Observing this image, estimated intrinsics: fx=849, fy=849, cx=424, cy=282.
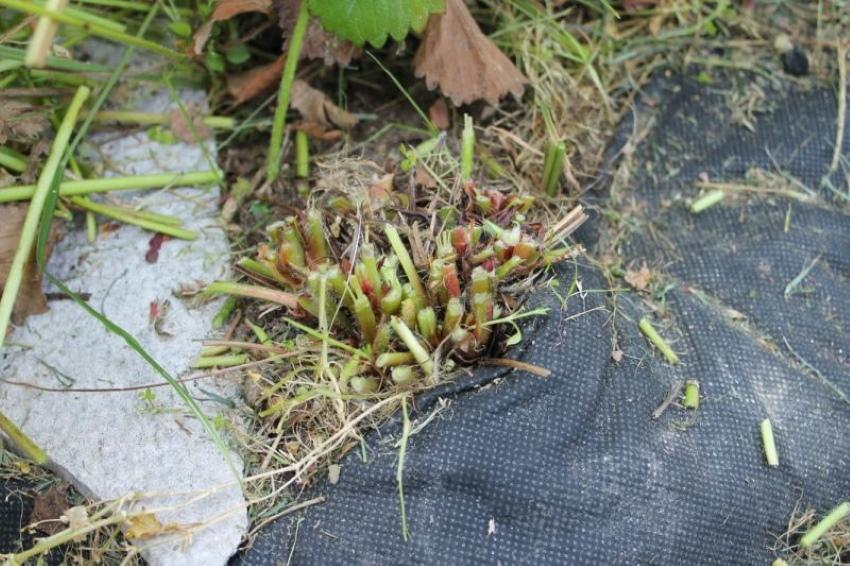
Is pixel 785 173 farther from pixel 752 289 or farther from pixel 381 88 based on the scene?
pixel 381 88

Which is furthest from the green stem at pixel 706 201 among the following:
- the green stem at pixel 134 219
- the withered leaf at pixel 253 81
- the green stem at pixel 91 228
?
the green stem at pixel 91 228

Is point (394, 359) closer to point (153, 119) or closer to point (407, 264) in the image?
point (407, 264)

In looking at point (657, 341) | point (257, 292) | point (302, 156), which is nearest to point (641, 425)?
point (657, 341)

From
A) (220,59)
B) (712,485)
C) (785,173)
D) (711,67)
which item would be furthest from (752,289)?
(220,59)

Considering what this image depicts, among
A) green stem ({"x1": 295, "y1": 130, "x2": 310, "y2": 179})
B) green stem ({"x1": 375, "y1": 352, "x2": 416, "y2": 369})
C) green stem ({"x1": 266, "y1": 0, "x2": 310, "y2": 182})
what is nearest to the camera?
green stem ({"x1": 375, "y1": 352, "x2": 416, "y2": 369})

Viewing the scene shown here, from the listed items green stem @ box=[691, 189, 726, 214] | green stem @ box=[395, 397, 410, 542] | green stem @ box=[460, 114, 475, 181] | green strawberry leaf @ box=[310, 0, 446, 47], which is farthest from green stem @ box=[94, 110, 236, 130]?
green stem @ box=[691, 189, 726, 214]

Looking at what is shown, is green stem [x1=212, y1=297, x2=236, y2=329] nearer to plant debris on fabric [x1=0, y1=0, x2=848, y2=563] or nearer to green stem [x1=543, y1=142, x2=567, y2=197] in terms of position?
plant debris on fabric [x1=0, y1=0, x2=848, y2=563]

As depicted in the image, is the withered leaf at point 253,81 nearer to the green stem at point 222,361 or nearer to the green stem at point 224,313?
the green stem at point 224,313
